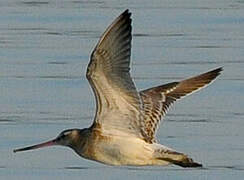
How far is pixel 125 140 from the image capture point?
12.3 metres

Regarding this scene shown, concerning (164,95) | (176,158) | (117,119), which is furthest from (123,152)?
(164,95)

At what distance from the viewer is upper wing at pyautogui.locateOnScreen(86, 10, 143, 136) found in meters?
11.7

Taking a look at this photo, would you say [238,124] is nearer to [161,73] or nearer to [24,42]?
[161,73]

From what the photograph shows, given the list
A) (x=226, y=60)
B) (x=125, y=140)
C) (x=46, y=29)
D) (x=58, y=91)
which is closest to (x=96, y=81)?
(x=125, y=140)

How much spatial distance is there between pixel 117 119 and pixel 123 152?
32 centimetres

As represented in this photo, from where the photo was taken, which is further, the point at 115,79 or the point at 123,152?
the point at 123,152

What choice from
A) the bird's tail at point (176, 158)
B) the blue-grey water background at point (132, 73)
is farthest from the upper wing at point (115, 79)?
the blue-grey water background at point (132, 73)

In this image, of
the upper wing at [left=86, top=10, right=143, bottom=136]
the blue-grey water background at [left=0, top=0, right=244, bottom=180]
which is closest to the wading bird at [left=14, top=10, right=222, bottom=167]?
the upper wing at [left=86, top=10, right=143, bottom=136]

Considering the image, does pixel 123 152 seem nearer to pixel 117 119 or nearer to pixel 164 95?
pixel 117 119

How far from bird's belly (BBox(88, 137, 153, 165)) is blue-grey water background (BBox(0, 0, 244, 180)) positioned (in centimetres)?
240

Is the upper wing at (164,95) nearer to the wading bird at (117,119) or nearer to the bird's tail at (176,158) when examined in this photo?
the wading bird at (117,119)

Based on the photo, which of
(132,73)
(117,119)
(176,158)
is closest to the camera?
(176,158)

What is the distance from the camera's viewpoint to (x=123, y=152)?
39.8 ft

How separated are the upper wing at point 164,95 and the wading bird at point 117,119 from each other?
42 millimetres
